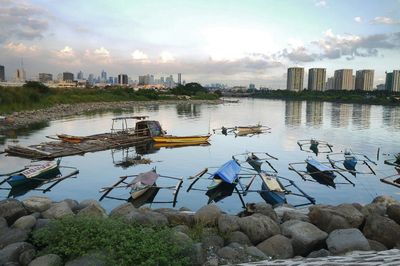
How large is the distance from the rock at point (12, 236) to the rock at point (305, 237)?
6.93 metres

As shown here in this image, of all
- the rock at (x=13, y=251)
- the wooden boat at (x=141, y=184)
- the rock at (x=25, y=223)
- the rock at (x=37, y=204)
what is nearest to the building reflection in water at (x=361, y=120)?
the wooden boat at (x=141, y=184)

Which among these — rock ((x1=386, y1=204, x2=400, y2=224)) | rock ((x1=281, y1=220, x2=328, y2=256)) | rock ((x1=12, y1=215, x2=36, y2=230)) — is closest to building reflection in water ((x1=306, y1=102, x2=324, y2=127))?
rock ((x1=386, y1=204, x2=400, y2=224))

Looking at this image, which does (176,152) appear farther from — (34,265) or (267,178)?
(34,265)

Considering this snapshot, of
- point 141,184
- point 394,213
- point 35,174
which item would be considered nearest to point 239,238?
point 394,213

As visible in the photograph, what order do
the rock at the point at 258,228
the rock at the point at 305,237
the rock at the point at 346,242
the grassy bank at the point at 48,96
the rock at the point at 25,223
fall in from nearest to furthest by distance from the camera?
1. the rock at the point at 346,242
2. the rock at the point at 305,237
3. the rock at the point at 258,228
4. the rock at the point at 25,223
5. the grassy bank at the point at 48,96

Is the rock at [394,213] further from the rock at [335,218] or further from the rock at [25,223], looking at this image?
the rock at [25,223]

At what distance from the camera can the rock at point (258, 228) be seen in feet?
32.3

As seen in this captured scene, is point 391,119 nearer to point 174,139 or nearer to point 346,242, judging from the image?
point 174,139

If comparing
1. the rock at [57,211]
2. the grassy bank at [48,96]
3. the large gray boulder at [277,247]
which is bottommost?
the large gray boulder at [277,247]

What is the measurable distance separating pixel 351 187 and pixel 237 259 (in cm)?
1591

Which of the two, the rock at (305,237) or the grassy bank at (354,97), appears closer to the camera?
the rock at (305,237)

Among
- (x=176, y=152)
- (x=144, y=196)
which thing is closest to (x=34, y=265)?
(x=144, y=196)

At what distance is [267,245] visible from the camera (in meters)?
9.24

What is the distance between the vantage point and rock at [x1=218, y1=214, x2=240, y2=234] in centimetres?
988
